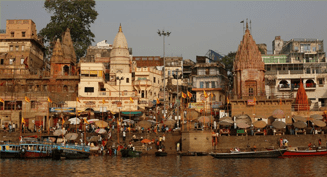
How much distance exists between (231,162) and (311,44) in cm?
3967

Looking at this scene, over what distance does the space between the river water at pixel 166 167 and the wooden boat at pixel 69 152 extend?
840 mm

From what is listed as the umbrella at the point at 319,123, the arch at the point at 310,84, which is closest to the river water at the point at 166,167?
the umbrella at the point at 319,123

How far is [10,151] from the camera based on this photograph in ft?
151

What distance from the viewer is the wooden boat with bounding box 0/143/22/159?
46.0 m

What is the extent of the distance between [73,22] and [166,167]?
4793cm

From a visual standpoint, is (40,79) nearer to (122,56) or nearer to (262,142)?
(122,56)

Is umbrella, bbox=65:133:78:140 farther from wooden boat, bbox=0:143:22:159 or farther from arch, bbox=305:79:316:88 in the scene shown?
arch, bbox=305:79:316:88

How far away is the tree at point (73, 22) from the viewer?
80.2m

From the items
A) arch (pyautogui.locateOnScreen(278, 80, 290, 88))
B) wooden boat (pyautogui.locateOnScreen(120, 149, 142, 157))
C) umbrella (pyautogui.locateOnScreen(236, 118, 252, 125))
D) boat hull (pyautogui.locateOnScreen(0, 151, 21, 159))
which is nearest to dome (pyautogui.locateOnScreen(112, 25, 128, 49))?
arch (pyautogui.locateOnScreen(278, 80, 290, 88))

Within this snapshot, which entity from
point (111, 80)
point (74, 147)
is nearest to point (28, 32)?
point (111, 80)

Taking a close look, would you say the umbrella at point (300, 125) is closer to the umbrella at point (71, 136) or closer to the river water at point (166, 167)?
the river water at point (166, 167)

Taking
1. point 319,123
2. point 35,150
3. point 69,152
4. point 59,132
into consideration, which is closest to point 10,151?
point 35,150

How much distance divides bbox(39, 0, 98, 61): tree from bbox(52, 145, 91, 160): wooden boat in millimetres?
37919

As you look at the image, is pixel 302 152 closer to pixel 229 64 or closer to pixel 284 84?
pixel 284 84
